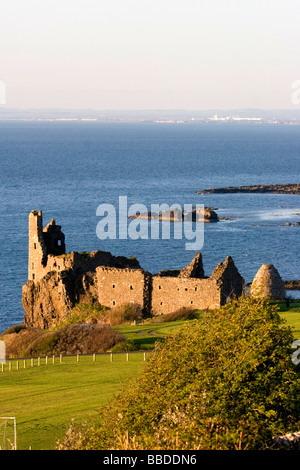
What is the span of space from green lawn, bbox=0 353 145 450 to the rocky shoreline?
139 metres

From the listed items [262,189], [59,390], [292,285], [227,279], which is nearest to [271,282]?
[227,279]

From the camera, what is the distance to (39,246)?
67812mm

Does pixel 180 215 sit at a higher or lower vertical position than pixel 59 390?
lower

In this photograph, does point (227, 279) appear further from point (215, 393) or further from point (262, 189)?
point (262, 189)

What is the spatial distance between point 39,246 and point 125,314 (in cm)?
1307

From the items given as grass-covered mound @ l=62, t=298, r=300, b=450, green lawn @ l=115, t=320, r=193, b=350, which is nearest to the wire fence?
green lawn @ l=115, t=320, r=193, b=350

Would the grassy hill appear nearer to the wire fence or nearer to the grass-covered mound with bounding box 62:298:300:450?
the wire fence

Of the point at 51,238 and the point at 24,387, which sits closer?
the point at 24,387

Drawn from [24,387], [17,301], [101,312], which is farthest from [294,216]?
[24,387]

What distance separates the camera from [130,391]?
26.5 metres

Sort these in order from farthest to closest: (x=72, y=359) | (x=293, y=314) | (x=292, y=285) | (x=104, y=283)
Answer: (x=292, y=285) < (x=104, y=283) < (x=293, y=314) < (x=72, y=359)
